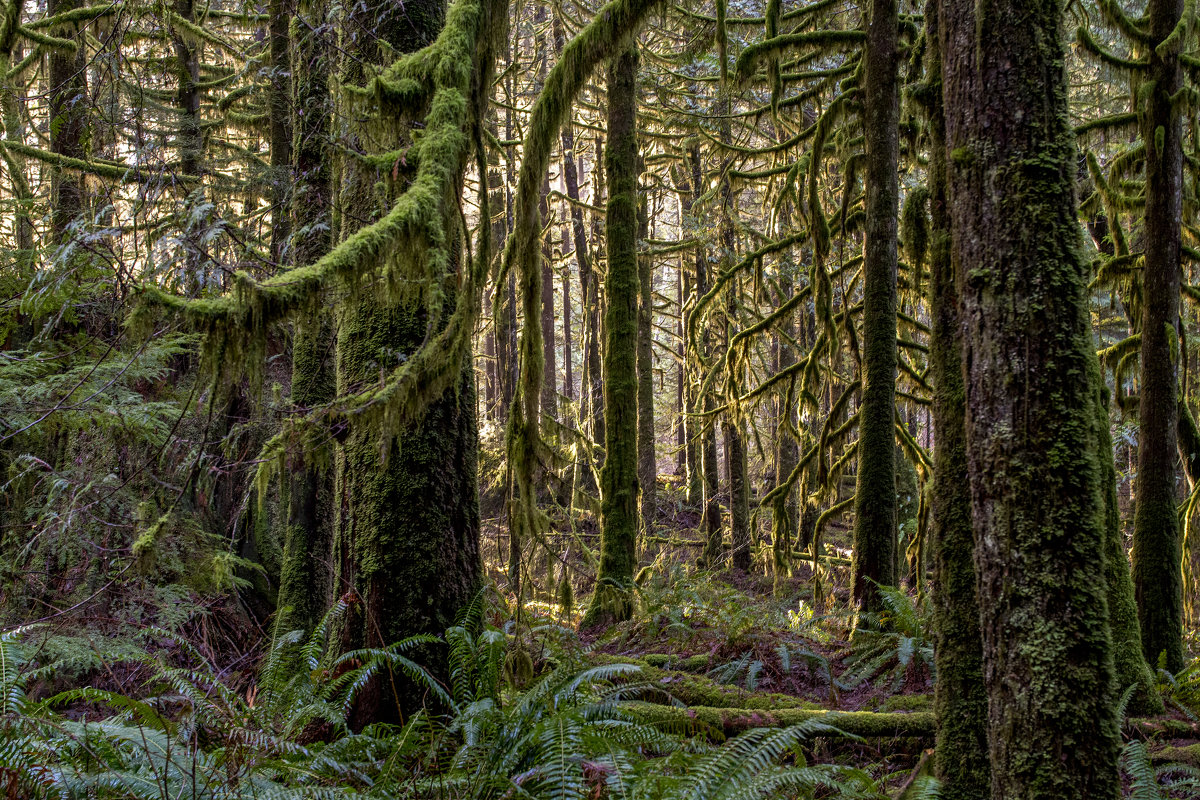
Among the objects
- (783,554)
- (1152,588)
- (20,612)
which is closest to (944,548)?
(1152,588)

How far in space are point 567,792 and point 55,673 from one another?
5.10 m

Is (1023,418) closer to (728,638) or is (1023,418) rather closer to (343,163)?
(343,163)

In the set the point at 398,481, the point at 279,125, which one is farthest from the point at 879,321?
the point at 279,125

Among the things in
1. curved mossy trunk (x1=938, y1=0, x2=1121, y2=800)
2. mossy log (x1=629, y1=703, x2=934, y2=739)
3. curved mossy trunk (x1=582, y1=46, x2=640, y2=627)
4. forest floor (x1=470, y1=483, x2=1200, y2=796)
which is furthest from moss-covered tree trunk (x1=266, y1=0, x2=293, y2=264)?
curved mossy trunk (x1=938, y1=0, x2=1121, y2=800)

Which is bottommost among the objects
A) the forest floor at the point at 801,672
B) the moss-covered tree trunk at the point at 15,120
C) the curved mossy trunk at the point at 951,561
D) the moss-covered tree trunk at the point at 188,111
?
the forest floor at the point at 801,672

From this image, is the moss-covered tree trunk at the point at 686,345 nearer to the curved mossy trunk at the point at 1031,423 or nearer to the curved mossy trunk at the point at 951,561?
the curved mossy trunk at the point at 951,561

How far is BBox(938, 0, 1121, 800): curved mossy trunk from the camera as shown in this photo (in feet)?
8.49

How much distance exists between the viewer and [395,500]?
3.95 m

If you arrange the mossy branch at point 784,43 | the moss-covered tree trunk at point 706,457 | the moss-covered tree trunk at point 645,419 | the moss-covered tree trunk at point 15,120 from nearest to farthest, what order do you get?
the moss-covered tree trunk at point 15,120, the mossy branch at point 784,43, the moss-covered tree trunk at point 645,419, the moss-covered tree trunk at point 706,457

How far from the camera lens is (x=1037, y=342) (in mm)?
2686

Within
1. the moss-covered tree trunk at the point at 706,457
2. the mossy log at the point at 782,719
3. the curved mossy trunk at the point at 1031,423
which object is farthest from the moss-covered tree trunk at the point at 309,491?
the moss-covered tree trunk at the point at 706,457

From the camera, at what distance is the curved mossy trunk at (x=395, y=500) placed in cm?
393

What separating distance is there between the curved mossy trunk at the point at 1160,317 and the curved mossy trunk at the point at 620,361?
491 cm

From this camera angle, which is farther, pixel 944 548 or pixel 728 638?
pixel 728 638
